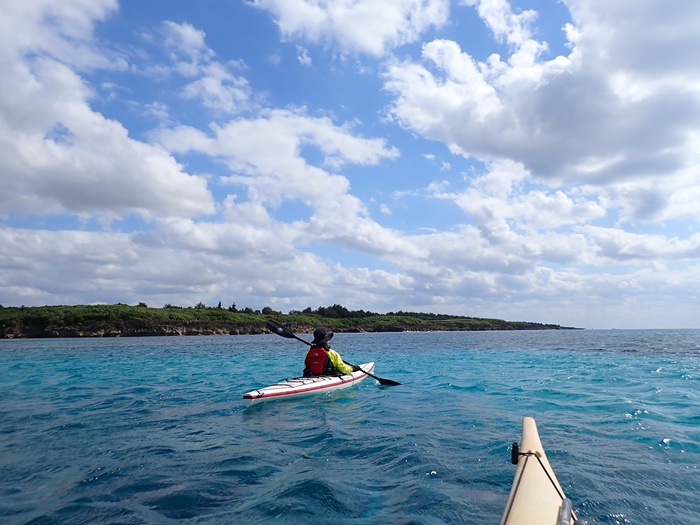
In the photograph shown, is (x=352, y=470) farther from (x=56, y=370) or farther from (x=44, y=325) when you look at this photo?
(x=44, y=325)

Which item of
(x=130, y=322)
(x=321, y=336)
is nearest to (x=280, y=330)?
(x=321, y=336)

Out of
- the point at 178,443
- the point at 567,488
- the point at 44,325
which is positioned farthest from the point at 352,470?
the point at 44,325

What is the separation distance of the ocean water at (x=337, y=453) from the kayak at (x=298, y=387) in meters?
0.35

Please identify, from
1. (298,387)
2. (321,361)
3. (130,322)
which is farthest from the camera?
(130,322)

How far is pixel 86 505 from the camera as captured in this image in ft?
18.9

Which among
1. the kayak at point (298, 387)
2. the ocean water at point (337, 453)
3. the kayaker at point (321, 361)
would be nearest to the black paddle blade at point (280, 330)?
the kayaker at point (321, 361)

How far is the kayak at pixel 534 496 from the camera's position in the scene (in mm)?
4172

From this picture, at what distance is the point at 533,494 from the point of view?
15.5ft

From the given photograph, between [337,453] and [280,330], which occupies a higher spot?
[280,330]

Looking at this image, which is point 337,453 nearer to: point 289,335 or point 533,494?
point 533,494

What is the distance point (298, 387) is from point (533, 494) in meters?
9.95

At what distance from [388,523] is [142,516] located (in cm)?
290

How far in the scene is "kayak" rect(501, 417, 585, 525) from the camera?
417cm

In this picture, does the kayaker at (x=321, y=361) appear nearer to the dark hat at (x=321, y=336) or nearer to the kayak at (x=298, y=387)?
the dark hat at (x=321, y=336)
